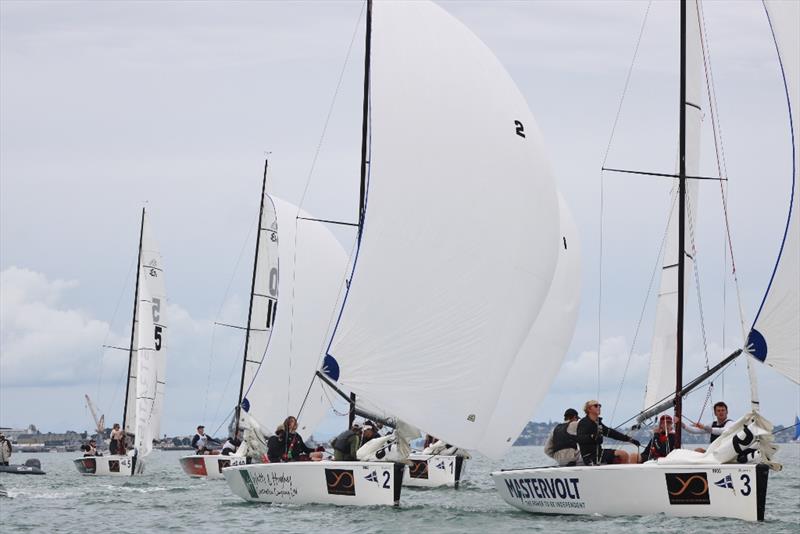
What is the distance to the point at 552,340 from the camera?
86.4 feet

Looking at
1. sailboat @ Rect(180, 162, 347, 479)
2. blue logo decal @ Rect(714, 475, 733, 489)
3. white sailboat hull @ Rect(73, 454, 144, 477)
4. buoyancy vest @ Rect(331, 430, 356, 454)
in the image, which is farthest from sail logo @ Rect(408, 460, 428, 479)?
blue logo decal @ Rect(714, 475, 733, 489)

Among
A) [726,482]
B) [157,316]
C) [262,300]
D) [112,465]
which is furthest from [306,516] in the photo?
[157,316]

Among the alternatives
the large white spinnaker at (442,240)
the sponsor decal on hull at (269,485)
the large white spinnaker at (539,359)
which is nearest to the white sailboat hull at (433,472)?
the large white spinnaker at (539,359)

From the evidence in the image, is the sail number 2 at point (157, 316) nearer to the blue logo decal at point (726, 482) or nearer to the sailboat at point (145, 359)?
the sailboat at point (145, 359)

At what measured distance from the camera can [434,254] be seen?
70.1 feet

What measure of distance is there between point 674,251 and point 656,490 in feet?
20.9

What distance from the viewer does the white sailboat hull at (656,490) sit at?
18094 millimetres

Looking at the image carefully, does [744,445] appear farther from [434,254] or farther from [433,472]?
[433,472]

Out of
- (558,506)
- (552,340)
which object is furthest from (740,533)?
(552,340)

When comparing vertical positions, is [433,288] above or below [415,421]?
above

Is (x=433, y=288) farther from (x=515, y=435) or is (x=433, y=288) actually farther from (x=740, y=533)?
(x=740, y=533)

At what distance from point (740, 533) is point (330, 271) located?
775 inches

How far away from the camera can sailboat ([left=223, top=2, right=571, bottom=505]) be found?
69.5 ft

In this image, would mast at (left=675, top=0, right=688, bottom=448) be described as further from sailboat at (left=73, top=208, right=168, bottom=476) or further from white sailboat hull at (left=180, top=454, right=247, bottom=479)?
sailboat at (left=73, top=208, right=168, bottom=476)
